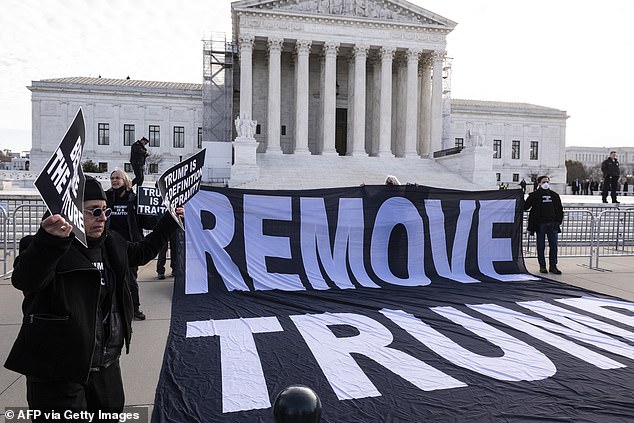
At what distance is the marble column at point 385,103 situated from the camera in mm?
38000

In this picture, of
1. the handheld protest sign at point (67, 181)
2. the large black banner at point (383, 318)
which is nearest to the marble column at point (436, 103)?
the large black banner at point (383, 318)

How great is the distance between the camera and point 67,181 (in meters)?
2.28

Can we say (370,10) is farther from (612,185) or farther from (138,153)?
(138,153)

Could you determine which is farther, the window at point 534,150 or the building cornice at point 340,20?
the window at point 534,150

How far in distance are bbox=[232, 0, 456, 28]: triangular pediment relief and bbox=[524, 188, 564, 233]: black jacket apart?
1219 inches

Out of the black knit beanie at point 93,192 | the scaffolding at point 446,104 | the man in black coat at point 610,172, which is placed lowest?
the black knit beanie at point 93,192

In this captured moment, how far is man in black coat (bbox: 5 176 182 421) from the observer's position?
2.20 metres

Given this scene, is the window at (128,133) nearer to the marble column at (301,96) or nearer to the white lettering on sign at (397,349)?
the marble column at (301,96)

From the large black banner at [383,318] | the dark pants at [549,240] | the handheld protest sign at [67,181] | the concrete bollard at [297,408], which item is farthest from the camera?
the dark pants at [549,240]

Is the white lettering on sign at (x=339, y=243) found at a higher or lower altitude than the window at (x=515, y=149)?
lower

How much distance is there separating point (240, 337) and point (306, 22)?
35.4 metres

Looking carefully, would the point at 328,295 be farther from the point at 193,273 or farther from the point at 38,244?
the point at 38,244

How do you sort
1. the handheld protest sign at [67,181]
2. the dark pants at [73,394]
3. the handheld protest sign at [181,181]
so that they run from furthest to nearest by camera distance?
the handheld protest sign at [181,181] → the dark pants at [73,394] → the handheld protest sign at [67,181]

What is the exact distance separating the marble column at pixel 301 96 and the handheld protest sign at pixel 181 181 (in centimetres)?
3217
